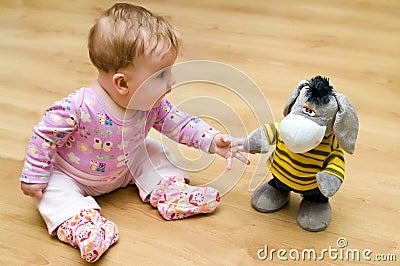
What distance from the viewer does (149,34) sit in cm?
92

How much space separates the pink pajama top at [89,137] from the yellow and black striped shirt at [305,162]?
0.51 ft

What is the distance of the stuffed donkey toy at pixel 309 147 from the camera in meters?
0.88

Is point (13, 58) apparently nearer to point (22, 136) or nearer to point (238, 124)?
point (22, 136)

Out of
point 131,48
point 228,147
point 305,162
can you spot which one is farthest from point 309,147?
point 131,48

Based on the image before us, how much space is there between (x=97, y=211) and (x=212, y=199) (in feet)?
0.71

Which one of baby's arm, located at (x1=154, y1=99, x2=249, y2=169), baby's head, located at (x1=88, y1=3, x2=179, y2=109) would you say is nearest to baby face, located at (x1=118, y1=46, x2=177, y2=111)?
baby's head, located at (x1=88, y1=3, x2=179, y2=109)

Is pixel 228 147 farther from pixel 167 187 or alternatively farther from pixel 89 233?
pixel 89 233

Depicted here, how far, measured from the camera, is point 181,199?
103 cm

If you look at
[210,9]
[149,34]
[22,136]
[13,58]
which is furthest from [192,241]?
[210,9]

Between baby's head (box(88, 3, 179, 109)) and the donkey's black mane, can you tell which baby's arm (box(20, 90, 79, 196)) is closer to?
baby's head (box(88, 3, 179, 109))

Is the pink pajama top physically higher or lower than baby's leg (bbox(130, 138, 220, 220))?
higher

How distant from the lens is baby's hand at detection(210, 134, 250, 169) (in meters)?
1.05

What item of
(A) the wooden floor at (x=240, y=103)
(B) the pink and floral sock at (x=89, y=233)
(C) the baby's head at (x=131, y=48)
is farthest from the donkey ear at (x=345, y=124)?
(B) the pink and floral sock at (x=89, y=233)

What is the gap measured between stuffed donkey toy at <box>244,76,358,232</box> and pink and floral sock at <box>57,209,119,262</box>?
0.29m
